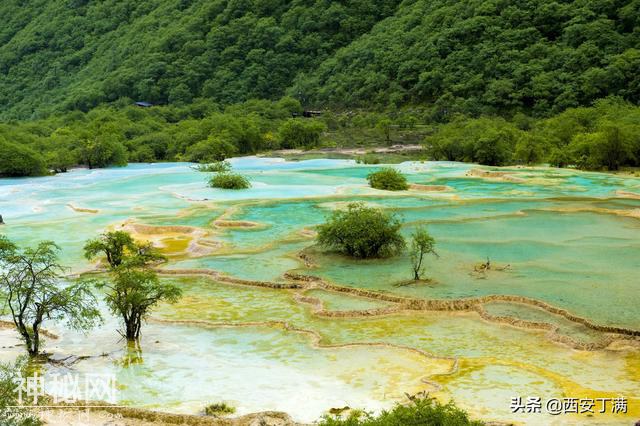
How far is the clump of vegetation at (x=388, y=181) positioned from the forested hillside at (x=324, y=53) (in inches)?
1528

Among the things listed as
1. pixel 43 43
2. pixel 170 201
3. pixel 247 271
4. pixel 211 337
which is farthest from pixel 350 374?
pixel 43 43

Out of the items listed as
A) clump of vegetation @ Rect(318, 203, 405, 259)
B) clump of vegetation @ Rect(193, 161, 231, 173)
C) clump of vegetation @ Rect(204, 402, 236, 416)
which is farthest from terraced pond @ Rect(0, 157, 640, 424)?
clump of vegetation @ Rect(193, 161, 231, 173)

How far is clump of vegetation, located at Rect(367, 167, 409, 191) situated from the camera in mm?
38562

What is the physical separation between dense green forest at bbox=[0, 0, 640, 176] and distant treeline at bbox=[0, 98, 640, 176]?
0.16m

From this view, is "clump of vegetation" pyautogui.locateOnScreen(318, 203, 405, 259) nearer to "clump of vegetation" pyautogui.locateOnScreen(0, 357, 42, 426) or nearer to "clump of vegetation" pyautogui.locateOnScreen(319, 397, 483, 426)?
"clump of vegetation" pyautogui.locateOnScreen(319, 397, 483, 426)

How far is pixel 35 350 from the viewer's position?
43.6 ft

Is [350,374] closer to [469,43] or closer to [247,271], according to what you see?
[247,271]

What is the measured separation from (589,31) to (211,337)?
73.5 m

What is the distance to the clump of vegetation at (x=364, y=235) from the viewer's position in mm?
21844

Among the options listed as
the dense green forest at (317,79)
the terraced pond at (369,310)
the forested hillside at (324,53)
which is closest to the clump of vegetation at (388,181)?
the terraced pond at (369,310)

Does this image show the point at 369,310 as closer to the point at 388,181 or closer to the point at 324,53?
the point at 388,181

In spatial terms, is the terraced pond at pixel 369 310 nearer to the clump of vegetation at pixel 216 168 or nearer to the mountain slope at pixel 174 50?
the clump of vegetation at pixel 216 168

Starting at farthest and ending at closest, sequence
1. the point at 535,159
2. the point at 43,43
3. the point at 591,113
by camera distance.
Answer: the point at 43,43 → the point at 591,113 → the point at 535,159

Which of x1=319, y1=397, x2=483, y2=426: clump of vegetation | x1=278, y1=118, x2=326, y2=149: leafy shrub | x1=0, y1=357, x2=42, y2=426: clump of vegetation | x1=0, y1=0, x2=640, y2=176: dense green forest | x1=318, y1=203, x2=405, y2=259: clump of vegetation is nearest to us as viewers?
x1=319, y1=397, x2=483, y2=426: clump of vegetation
